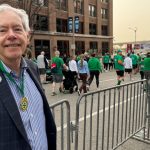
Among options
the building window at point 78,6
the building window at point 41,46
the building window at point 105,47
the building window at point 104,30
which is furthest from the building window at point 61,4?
the building window at point 105,47

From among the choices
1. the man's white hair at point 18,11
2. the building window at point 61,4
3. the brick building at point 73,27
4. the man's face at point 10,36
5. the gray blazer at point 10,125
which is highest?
the building window at point 61,4

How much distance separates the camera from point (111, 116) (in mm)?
5004

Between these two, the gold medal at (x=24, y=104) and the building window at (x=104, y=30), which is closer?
the gold medal at (x=24, y=104)

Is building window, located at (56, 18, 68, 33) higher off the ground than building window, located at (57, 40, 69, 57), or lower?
higher

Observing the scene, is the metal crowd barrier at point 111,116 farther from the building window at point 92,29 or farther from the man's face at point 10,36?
the building window at point 92,29

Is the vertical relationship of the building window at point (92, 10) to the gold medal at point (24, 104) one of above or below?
above

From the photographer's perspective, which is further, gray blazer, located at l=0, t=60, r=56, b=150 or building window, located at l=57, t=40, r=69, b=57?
building window, located at l=57, t=40, r=69, b=57

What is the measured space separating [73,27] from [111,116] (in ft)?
109

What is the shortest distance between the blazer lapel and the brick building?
24.9 m

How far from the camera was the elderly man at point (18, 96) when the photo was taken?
198 cm

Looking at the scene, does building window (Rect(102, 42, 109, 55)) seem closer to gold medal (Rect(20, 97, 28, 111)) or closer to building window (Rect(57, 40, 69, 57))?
building window (Rect(57, 40, 69, 57))

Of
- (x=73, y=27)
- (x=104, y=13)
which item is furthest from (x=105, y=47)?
(x=73, y=27)

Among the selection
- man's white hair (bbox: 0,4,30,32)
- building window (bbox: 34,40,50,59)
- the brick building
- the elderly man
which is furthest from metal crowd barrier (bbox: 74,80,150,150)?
building window (bbox: 34,40,50,59)

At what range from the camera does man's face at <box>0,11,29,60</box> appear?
2.16 meters
